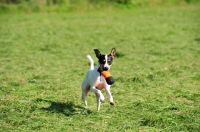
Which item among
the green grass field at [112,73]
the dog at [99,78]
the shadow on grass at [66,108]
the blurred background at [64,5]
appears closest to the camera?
the green grass field at [112,73]

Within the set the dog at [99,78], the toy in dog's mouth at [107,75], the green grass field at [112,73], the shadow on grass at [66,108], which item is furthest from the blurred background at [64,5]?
the toy in dog's mouth at [107,75]

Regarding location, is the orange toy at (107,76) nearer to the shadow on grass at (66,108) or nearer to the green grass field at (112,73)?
the green grass field at (112,73)

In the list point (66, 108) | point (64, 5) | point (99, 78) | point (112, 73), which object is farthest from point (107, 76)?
point (64, 5)

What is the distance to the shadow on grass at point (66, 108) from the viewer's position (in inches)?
292

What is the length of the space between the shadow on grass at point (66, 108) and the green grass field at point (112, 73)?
0.02m

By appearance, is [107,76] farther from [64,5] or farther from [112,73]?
[64,5]

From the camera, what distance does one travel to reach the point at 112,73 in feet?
36.7

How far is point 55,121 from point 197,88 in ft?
13.8

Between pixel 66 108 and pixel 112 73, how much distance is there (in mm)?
3649

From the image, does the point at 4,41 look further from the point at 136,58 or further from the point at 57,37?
the point at 136,58

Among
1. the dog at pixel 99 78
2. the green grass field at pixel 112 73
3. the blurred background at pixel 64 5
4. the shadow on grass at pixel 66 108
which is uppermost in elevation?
the blurred background at pixel 64 5

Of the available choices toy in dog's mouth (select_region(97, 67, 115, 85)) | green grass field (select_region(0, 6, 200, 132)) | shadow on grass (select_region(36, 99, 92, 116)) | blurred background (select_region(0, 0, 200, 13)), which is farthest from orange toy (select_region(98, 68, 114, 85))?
blurred background (select_region(0, 0, 200, 13))

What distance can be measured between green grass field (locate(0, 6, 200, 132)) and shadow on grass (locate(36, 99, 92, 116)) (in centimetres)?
2

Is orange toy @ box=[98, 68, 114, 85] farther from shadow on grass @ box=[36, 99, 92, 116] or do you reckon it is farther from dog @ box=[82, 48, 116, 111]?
shadow on grass @ box=[36, 99, 92, 116]
